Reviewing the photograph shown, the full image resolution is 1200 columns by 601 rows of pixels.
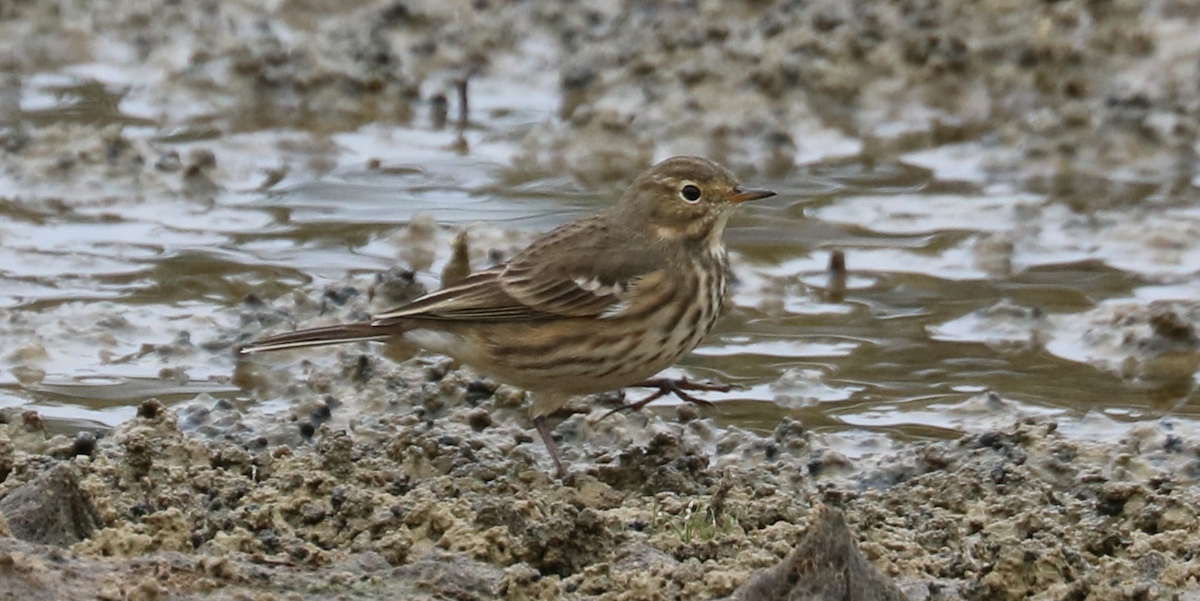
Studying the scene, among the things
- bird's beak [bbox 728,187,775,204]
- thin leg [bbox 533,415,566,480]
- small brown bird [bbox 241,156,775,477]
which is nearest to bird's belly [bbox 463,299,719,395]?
small brown bird [bbox 241,156,775,477]

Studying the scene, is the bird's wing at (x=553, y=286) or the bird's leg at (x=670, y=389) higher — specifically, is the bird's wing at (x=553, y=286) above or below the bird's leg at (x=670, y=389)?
above

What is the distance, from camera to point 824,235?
1027 cm

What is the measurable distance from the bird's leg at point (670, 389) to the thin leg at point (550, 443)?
0.32 m

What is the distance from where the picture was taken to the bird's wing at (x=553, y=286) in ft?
24.6

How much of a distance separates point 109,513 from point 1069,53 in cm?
819

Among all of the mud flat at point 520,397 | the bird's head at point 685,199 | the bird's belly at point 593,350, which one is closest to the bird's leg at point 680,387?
the mud flat at point 520,397

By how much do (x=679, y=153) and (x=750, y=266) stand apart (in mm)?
1910

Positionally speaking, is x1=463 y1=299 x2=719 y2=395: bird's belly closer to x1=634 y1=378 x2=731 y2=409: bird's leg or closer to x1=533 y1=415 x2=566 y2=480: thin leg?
x1=533 y1=415 x2=566 y2=480: thin leg

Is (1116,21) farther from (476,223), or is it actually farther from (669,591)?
(669,591)

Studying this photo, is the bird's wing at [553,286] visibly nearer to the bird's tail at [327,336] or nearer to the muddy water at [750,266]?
the bird's tail at [327,336]

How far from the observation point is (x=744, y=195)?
7930mm

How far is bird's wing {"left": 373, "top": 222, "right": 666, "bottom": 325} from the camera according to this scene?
7504 mm

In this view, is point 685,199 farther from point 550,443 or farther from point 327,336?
point 327,336

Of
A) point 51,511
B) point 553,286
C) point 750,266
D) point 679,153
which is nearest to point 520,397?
point 553,286
